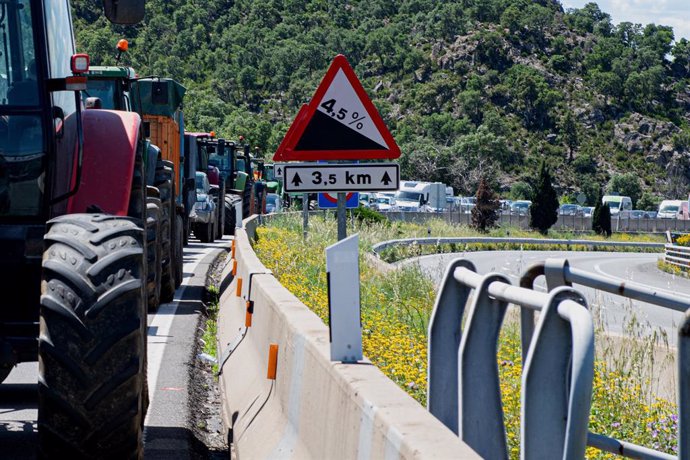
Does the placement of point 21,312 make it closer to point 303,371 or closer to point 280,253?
point 303,371

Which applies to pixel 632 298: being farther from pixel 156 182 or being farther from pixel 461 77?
pixel 461 77

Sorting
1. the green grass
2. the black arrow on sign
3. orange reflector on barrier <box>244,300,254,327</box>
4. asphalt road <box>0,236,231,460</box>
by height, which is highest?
the black arrow on sign

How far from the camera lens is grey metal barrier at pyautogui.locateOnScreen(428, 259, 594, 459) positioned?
3555 mm

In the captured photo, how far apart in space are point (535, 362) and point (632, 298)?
40cm

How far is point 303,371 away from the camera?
625 centimetres

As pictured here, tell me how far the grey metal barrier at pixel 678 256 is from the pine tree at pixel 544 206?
22779 mm

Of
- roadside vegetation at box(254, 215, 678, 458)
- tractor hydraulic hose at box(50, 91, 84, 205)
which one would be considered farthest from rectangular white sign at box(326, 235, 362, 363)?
tractor hydraulic hose at box(50, 91, 84, 205)

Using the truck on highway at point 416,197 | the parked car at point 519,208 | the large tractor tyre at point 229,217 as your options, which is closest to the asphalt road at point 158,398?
the large tractor tyre at point 229,217

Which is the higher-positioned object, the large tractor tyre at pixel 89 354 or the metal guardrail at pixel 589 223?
the large tractor tyre at pixel 89 354

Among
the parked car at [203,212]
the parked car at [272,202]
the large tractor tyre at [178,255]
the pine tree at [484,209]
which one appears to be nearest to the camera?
the large tractor tyre at [178,255]

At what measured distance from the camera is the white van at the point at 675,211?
283 feet

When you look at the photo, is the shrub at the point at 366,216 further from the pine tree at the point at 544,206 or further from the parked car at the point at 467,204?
the parked car at the point at 467,204

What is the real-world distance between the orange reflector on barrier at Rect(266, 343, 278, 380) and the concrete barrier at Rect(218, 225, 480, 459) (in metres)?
0.06

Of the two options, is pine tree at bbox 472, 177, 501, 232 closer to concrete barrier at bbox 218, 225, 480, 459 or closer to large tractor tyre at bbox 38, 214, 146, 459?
concrete barrier at bbox 218, 225, 480, 459
